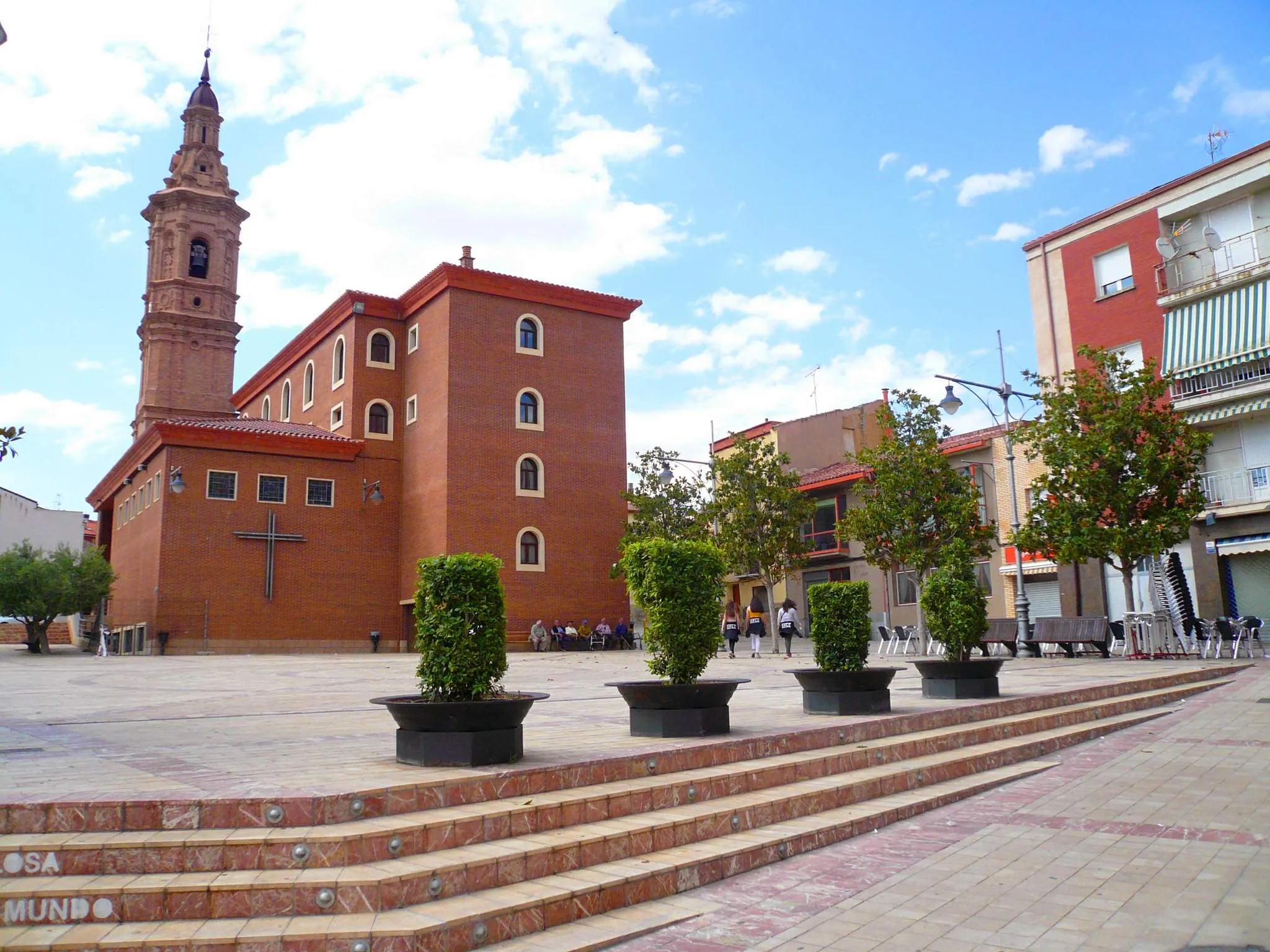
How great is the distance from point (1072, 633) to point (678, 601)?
15.9 m

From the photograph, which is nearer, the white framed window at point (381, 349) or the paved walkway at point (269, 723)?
the paved walkway at point (269, 723)

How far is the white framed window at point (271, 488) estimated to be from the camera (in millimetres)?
32938

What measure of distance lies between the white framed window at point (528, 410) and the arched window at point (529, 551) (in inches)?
148

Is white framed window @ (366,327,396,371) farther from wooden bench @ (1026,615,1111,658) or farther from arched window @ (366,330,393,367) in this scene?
wooden bench @ (1026,615,1111,658)

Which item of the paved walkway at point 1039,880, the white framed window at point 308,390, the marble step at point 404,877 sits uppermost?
the white framed window at point 308,390

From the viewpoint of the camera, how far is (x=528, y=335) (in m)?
35.3

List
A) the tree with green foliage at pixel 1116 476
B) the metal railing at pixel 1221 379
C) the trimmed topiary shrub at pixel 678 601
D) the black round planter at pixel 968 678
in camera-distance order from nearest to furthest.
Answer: the trimmed topiary shrub at pixel 678 601 → the black round planter at pixel 968 678 → the tree with green foliage at pixel 1116 476 → the metal railing at pixel 1221 379

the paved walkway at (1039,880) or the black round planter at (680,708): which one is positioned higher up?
the black round planter at (680,708)

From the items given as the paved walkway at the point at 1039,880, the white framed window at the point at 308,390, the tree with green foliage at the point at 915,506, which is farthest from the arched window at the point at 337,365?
the paved walkway at the point at 1039,880

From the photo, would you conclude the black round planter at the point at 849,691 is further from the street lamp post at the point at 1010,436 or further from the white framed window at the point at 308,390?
the white framed window at the point at 308,390

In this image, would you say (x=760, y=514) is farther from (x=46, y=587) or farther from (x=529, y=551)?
(x=46, y=587)

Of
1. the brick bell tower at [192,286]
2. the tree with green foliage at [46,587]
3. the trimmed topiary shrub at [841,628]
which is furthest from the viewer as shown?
the brick bell tower at [192,286]

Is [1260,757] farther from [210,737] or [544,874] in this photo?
[210,737]

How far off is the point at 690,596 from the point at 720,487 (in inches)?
925
